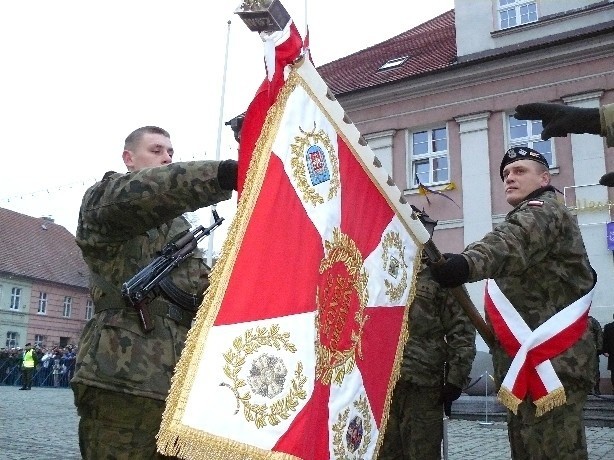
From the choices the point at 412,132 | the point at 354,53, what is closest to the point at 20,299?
the point at 354,53

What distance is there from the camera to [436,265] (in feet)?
8.46

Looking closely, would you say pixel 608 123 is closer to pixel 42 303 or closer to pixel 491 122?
pixel 491 122

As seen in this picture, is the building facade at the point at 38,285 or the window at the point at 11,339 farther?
the building facade at the point at 38,285

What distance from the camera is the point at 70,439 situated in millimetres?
7855

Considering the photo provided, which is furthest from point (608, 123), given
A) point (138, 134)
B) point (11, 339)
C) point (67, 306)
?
point (67, 306)

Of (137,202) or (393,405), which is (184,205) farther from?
(393,405)

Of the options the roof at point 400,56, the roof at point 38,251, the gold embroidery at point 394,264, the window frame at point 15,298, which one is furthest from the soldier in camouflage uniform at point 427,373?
the window frame at point 15,298

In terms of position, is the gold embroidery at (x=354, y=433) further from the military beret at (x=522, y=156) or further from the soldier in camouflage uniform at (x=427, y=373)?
the military beret at (x=522, y=156)

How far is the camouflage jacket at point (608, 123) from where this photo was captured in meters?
2.55

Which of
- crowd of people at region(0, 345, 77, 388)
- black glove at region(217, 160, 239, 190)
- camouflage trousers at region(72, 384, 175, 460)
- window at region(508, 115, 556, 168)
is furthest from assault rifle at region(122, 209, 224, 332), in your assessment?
crowd of people at region(0, 345, 77, 388)

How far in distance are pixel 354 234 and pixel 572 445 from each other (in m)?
1.33

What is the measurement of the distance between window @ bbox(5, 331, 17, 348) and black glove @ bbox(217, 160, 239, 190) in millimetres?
39469

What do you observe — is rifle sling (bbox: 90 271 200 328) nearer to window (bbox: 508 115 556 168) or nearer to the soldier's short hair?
the soldier's short hair

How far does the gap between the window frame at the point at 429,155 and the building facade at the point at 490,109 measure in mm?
27
